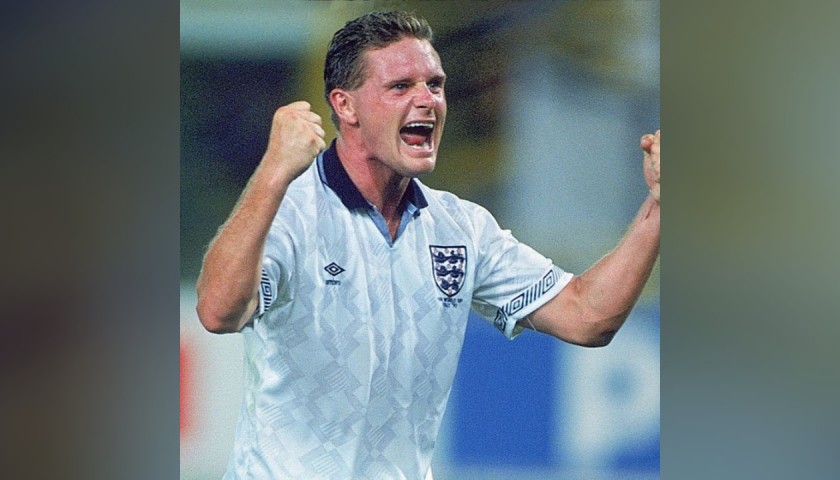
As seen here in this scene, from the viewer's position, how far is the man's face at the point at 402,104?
8.87 feet

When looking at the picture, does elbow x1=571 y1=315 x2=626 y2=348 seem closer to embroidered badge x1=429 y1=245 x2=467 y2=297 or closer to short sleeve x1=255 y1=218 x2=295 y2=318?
embroidered badge x1=429 y1=245 x2=467 y2=297

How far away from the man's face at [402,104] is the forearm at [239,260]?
0.28 meters

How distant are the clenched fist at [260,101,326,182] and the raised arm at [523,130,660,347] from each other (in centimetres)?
73

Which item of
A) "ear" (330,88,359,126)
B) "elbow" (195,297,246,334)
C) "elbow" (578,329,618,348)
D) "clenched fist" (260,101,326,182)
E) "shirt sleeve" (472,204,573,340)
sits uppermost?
"ear" (330,88,359,126)

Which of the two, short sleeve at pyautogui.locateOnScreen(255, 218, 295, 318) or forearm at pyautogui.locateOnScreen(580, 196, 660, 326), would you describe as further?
forearm at pyautogui.locateOnScreen(580, 196, 660, 326)

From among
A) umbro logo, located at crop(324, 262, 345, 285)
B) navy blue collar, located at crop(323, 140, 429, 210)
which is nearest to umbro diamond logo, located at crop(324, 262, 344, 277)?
umbro logo, located at crop(324, 262, 345, 285)

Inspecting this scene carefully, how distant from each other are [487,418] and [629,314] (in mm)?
473

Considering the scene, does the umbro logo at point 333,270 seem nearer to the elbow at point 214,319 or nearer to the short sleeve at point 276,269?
the short sleeve at point 276,269

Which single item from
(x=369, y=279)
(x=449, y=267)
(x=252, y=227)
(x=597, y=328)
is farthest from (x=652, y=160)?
(x=252, y=227)

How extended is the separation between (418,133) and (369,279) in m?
0.41

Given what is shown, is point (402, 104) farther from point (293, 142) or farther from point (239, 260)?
point (239, 260)

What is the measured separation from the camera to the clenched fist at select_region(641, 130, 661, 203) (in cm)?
279

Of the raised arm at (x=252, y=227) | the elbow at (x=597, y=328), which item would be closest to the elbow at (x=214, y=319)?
the raised arm at (x=252, y=227)
